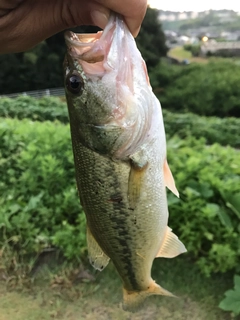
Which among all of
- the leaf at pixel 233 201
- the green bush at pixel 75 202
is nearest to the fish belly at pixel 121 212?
the green bush at pixel 75 202

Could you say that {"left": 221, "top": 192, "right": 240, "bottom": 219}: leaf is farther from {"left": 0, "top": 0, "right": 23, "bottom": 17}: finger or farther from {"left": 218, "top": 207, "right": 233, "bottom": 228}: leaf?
{"left": 0, "top": 0, "right": 23, "bottom": 17}: finger

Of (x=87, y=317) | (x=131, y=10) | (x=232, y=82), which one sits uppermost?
(x=131, y=10)

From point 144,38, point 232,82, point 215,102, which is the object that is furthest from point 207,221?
point 144,38

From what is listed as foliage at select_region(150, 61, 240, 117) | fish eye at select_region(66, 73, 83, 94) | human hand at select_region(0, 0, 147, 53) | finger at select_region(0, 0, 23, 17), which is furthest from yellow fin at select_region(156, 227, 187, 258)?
foliage at select_region(150, 61, 240, 117)

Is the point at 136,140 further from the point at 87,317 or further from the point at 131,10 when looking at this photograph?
the point at 87,317

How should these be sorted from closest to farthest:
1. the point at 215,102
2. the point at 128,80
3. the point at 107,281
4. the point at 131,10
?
the point at 131,10
the point at 128,80
the point at 107,281
the point at 215,102

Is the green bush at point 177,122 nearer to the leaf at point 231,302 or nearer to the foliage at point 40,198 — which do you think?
the foliage at point 40,198
